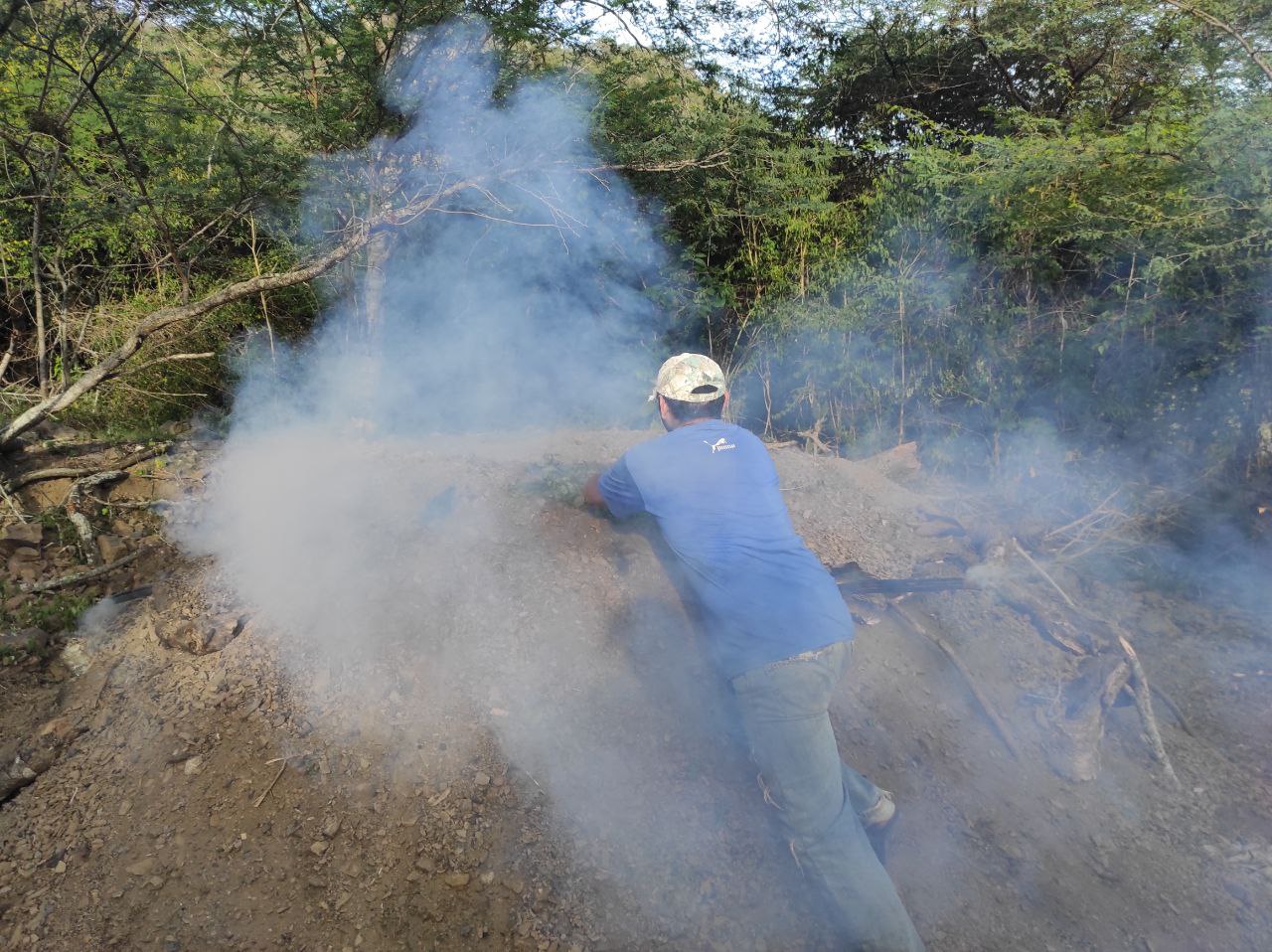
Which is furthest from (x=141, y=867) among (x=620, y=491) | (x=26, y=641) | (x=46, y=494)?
(x=46, y=494)

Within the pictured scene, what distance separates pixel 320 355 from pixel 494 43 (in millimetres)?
3135

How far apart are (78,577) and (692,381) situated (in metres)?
3.70

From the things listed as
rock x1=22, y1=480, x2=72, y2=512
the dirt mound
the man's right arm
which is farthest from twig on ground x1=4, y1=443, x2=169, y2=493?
the man's right arm

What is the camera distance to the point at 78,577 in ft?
12.1

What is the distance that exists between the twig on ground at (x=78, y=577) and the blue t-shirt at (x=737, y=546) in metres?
3.28

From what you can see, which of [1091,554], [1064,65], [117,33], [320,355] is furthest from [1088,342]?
[117,33]

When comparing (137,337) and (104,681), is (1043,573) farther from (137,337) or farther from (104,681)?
(137,337)

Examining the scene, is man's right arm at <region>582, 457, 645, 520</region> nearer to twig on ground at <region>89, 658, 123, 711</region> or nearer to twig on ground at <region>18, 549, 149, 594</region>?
twig on ground at <region>89, 658, 123, 711</region>

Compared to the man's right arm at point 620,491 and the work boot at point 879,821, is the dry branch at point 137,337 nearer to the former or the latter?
the man's right arm at point 620,491

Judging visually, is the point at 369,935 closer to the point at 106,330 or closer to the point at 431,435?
the point at 431,435

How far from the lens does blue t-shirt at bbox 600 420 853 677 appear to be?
2.28 metres

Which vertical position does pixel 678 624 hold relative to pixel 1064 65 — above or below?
below

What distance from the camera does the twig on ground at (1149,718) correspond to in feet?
9.91

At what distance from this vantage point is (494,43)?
5.43 m
